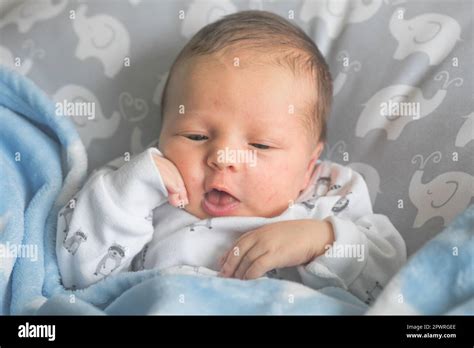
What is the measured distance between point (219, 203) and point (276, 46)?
0.82ft

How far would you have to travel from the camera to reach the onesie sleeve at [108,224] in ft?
3.43

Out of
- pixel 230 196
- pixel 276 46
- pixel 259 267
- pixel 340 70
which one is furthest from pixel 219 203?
pixel 340 70

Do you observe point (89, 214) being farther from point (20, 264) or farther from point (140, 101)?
point (140, 101)

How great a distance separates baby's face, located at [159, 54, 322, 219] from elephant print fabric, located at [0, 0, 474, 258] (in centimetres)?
14

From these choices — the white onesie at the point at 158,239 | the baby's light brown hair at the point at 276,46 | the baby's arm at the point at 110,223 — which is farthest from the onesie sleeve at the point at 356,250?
the baby's arm at the point at 110,223

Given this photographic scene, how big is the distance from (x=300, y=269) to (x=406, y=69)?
1.41 ft

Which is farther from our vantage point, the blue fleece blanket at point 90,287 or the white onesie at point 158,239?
the white onesie at point 158,239

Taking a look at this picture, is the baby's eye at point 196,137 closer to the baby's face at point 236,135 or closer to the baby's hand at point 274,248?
the baby's face at point 236,135

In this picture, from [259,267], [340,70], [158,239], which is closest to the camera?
[259,267]

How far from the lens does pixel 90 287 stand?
3.31 feet

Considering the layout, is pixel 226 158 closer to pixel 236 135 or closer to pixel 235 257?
pixel 236 135

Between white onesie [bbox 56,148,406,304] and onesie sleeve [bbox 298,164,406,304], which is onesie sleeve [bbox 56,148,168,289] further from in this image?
onesie sleeve [bbox 298,164,406,304]

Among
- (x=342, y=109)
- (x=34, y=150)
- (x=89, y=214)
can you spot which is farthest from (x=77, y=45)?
(x=342, y=109)
